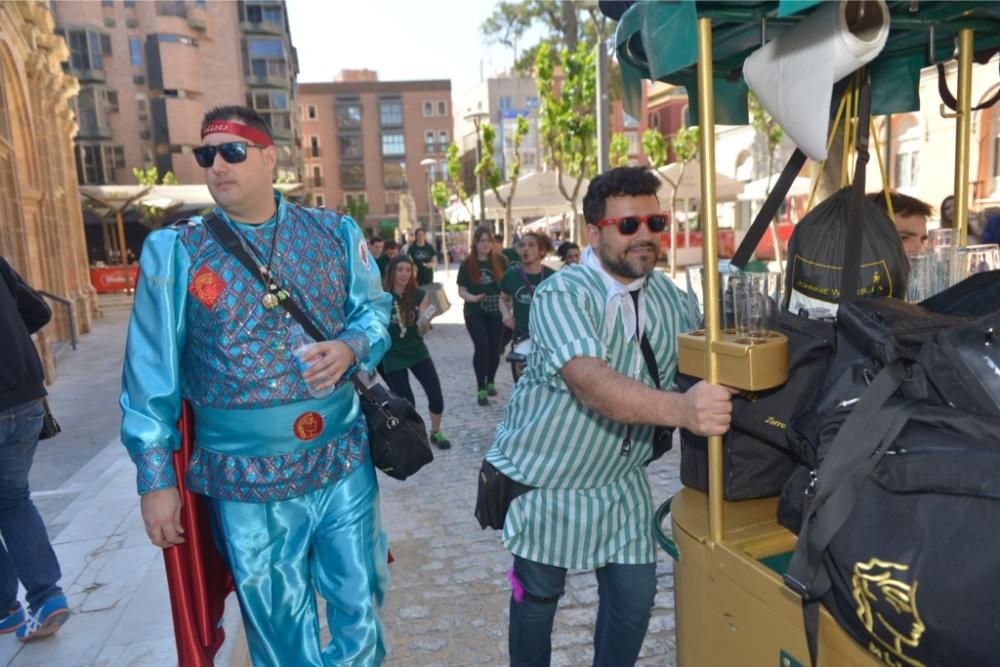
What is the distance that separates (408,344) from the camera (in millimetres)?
6273

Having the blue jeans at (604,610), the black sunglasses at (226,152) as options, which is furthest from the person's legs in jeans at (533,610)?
the black sunglasses at (226,152)

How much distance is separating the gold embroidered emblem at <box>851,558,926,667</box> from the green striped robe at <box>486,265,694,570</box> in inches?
43.6

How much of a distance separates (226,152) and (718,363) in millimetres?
1716

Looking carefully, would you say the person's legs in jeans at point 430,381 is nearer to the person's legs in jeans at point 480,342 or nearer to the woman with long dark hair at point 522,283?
the woman with long dark hair at point 522,283

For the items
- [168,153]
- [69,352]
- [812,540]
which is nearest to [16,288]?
[812,540]

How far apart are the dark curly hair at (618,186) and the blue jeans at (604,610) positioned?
116 cm

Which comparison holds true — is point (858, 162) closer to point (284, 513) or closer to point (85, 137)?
point (284, 513)

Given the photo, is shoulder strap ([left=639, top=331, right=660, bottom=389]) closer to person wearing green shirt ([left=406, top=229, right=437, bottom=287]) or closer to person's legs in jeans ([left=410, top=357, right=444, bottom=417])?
person's legs in jeans ([left=410, top=357, right=444, bottom=417])

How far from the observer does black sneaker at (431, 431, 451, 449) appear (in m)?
6.51

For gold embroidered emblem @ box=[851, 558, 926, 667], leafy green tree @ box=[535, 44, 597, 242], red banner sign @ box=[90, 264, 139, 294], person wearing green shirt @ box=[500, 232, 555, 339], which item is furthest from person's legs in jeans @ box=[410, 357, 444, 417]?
red banner sign @ box=[90, 264, 139, 294]

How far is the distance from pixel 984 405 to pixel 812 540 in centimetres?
37

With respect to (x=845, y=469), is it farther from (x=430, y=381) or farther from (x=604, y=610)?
(x=430, y=381)

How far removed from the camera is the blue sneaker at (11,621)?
3.43 m

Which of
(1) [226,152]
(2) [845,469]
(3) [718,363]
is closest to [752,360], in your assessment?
(3) [718,363]
